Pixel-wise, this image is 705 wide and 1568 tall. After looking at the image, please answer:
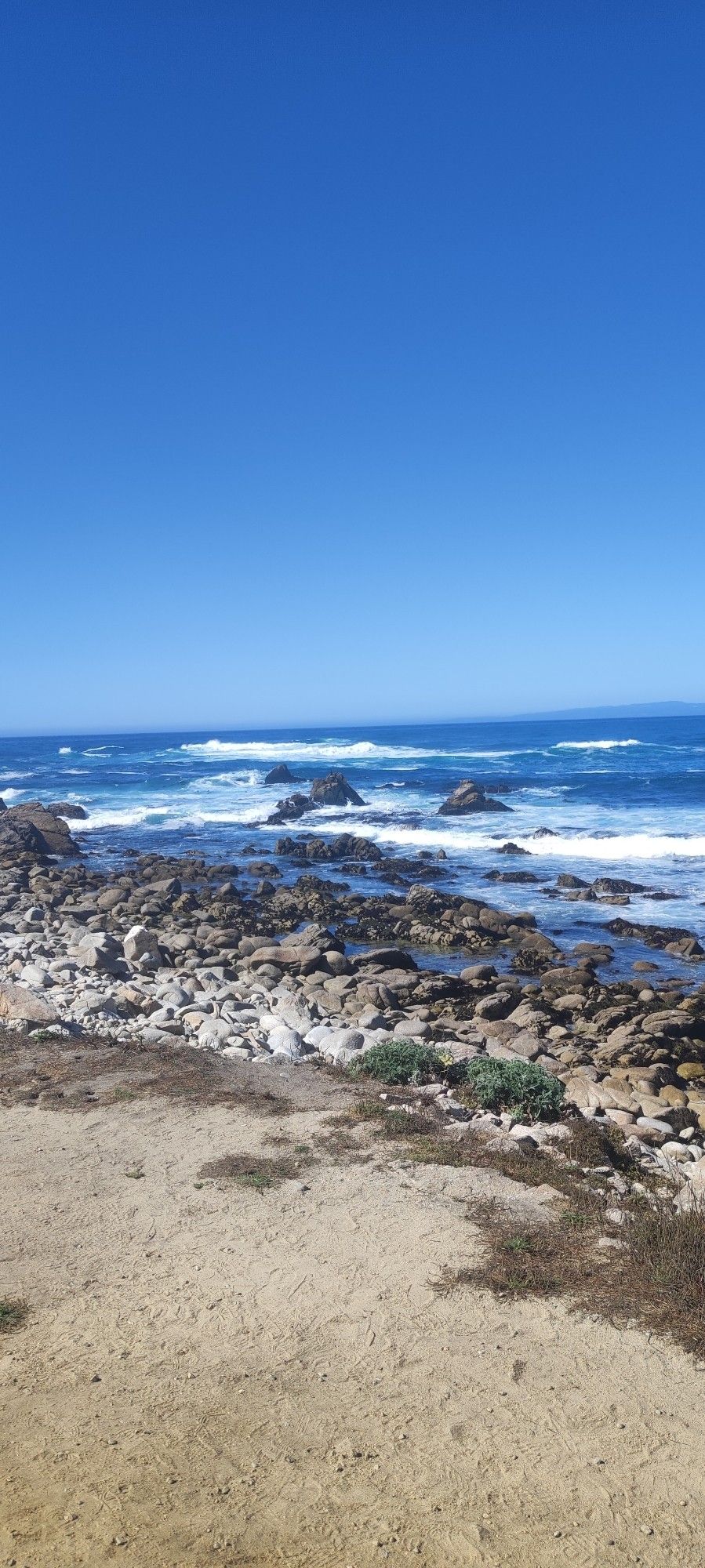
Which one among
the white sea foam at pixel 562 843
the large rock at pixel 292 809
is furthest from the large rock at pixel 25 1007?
the large rock at pixel 292 809

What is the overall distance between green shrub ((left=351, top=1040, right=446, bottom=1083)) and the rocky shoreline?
1.17 ft

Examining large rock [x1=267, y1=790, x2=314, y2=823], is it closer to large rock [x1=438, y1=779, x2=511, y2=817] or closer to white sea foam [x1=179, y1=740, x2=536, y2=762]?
large rock [x1=438, y1=779, x2=511, y2=817]

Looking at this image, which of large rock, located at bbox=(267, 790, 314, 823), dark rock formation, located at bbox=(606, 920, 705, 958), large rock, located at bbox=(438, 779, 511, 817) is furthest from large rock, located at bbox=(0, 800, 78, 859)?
dark rock formation, located at bbox=(606, 920, 705, 958)

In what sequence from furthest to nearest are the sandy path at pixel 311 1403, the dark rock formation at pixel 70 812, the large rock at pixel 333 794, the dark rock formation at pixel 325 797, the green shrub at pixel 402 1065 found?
the large rock at pixel 333 794 → the dark rock formation at pixel 325 797 → the dark rock formation at pixel 70 812 → the green shrub at pixel 402 1065 → the sandy path at pixel 311 1403

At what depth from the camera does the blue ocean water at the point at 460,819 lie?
89.5 feet

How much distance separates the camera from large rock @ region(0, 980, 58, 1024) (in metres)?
12.0

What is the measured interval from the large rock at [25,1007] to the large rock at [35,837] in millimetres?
19301

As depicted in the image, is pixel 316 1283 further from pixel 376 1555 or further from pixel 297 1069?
pixel 297 1069

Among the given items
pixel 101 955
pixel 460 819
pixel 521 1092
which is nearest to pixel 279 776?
pixel 460 819

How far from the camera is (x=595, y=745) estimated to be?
79.7 metres

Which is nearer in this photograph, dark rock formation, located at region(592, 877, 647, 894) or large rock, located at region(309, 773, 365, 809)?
dark rock formation, located at region(592, 877, 647, 894)

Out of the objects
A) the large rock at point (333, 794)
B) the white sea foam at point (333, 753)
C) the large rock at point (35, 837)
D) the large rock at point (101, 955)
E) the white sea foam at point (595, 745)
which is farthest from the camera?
the white sea foam at point (595, 745)

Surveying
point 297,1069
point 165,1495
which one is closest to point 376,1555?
point 165,1495

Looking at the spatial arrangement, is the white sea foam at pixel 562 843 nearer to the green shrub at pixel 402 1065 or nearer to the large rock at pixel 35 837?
the large rock at pixel 35 837
